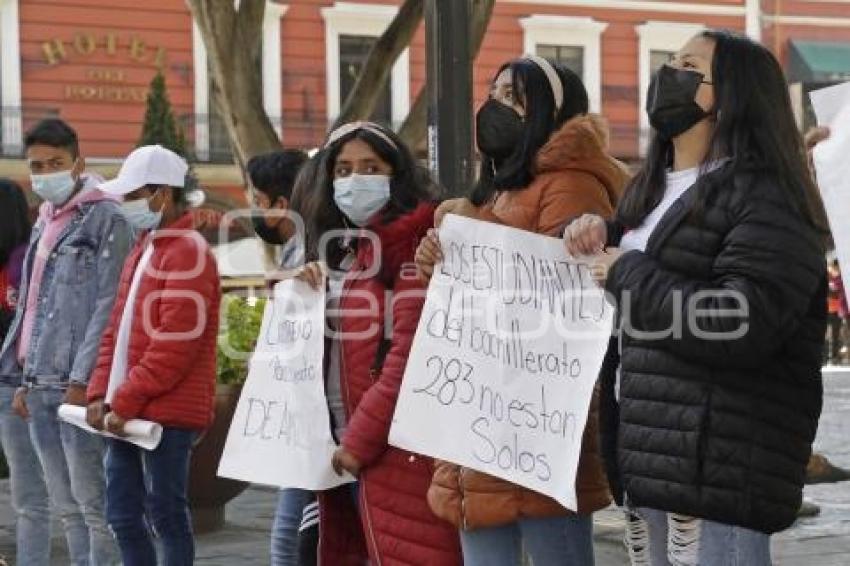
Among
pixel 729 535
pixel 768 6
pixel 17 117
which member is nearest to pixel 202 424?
pixel 729 535

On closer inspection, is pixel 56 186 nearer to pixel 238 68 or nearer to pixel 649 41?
pixel 238 68

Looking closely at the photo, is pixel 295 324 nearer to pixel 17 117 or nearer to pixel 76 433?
pixel 76 433

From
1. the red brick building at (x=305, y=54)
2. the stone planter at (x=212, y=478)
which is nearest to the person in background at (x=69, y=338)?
the stone planter at (x=212, y=478)

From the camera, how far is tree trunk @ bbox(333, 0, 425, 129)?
1156cm

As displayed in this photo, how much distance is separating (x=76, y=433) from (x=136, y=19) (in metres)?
23.5

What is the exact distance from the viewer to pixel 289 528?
5316mm

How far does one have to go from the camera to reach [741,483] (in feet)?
11.2

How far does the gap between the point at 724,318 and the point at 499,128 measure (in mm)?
1067

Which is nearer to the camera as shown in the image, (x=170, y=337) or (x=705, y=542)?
(x=705, y=542)

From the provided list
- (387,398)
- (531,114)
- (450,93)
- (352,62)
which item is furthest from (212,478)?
(352,62)

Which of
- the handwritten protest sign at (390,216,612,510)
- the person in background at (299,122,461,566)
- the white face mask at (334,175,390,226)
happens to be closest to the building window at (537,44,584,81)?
the person in background at (299,122,461,566)

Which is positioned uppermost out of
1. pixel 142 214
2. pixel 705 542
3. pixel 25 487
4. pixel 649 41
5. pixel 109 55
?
pixel 649 41

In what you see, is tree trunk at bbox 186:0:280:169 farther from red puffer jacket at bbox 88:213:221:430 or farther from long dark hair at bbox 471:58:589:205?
long dark hair at bbox 471:58:589:205

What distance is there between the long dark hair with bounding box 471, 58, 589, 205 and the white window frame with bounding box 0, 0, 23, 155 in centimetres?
2394
